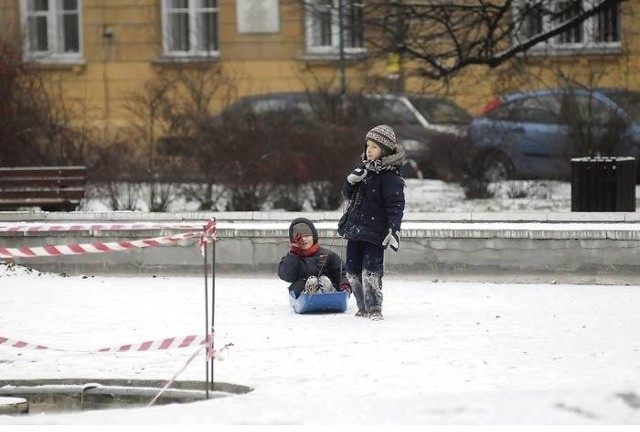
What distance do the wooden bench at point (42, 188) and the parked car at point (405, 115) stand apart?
3.71 m

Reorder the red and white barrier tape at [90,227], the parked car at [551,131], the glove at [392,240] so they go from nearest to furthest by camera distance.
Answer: the glove at [392,240]
the red and white barrier tape at [90,227]
the parked car at [551,131]

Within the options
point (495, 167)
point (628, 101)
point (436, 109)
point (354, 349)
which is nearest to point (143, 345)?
point (354, 349)

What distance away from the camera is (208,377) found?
1027cm

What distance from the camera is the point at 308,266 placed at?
13.2 meters

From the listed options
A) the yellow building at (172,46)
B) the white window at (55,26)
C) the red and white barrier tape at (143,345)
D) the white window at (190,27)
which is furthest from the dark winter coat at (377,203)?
the white window at (55,26)

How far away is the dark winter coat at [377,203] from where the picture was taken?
12625 millimetres

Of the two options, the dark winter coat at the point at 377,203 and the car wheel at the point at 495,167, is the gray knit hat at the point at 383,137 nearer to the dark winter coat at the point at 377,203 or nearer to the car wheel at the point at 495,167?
the dark winter coat at the point at 377,203

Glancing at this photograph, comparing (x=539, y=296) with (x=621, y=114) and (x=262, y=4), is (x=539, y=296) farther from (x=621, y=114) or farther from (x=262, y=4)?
(x=262, y=4)

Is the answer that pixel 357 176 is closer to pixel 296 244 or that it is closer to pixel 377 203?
pixel 377 203

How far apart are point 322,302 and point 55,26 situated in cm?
2533

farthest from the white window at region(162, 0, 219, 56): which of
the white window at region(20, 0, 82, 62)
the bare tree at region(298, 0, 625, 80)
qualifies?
the bare tree at region(298, 0, 625, 80)

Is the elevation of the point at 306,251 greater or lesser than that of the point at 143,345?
greater

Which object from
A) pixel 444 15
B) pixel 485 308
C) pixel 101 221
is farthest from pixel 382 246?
pixel 444 15

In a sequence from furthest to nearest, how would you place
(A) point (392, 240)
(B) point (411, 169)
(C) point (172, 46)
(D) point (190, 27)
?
1. (D) point (190, 27)
2. (C) point (172, 46)
3. (B) point (411, 169)
4. (A) point (392, 240)
